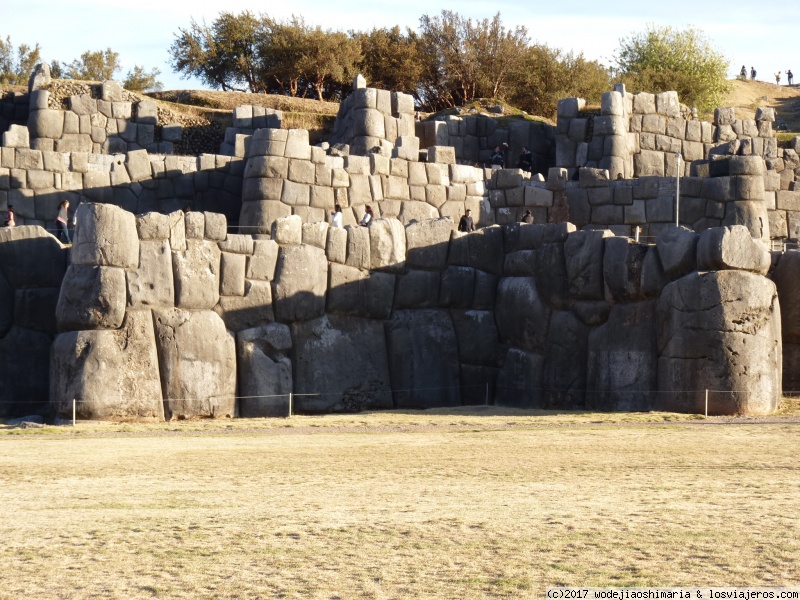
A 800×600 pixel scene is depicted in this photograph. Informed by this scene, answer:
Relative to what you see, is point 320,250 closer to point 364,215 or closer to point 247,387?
point 247,387

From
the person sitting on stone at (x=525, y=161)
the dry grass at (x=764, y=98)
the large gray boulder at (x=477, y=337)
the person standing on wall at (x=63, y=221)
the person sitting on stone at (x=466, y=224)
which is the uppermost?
the dry grass at (x=764, y=98)

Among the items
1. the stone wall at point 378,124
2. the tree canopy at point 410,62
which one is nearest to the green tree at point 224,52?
the tree canopy at point 410,62

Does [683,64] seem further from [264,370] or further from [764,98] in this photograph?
[264,370]

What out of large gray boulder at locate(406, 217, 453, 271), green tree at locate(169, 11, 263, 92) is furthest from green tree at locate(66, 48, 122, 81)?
large gray boulder at locate(406, 217, 453, 271)

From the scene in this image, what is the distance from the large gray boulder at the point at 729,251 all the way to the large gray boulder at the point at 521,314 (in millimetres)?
4384

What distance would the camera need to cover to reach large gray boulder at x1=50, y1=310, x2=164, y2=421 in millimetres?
24953

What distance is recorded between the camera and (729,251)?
83.1 feet

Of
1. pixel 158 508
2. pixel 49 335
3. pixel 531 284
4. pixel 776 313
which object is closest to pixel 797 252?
pixel 776 313

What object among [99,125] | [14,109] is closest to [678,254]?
[99,125]

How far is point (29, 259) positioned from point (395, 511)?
48.7 feet

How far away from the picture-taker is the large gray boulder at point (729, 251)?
25312mm

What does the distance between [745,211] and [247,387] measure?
16.6 meters

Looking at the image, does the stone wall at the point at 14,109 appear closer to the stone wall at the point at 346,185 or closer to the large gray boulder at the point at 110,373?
the stone wall at the point at 346,185

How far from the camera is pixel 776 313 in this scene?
25.9m
